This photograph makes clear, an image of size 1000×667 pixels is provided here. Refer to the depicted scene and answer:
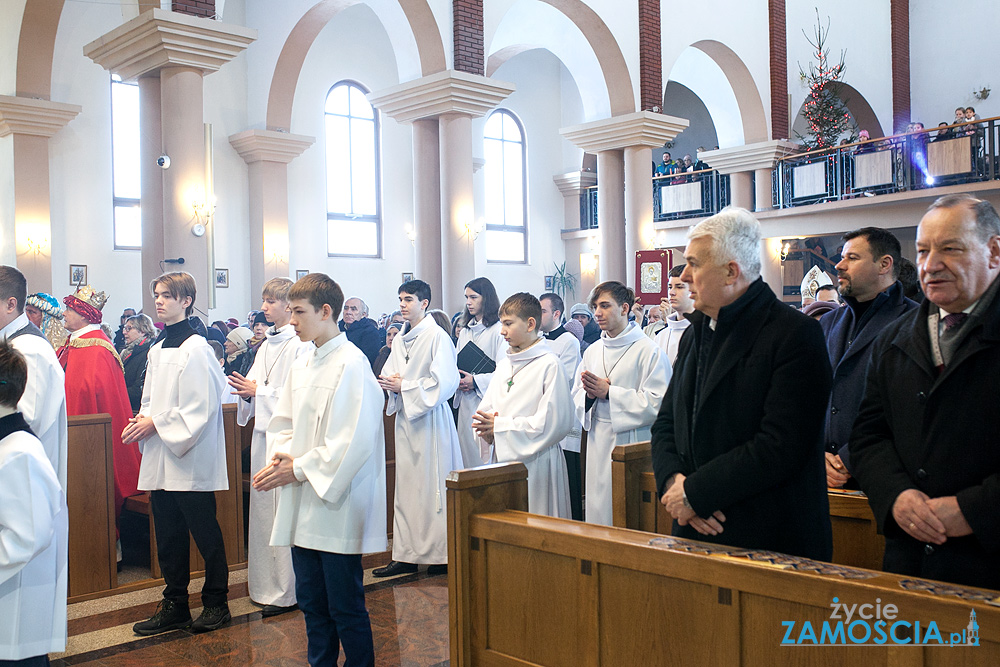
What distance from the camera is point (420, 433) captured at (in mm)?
5738

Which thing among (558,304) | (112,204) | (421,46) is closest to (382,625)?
(558,304)

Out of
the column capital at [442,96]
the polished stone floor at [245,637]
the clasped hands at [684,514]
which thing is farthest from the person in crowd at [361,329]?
the clasped hands at [684,514]

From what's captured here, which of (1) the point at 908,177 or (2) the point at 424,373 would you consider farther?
(1) the point at 908,177

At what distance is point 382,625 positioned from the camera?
4.58m

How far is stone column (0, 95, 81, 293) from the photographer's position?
12.1 m

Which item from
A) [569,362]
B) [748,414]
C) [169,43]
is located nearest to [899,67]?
[569,362]

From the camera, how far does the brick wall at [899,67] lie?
2094 centimetres

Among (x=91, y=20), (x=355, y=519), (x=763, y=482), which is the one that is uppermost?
(x=91, y=20)

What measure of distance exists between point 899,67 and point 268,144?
15.5 m

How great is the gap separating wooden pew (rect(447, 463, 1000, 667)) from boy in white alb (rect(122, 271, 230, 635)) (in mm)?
2097

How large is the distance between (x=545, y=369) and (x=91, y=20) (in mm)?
13547

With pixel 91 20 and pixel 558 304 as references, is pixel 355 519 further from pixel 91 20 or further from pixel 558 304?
pixel 91 20

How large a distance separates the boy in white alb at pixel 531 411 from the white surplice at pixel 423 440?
2.31ft

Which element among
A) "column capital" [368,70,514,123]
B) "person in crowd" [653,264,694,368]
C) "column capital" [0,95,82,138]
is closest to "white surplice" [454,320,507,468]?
"person in crowd" [653,264,694,368]
